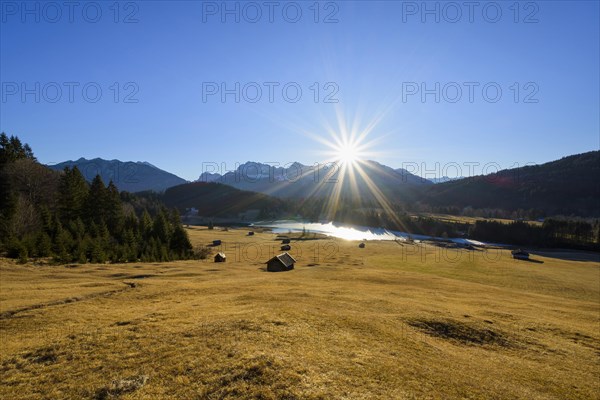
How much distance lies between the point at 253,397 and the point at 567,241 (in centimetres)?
18010

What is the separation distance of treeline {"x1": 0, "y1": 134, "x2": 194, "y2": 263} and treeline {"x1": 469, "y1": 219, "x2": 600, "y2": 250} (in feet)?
496

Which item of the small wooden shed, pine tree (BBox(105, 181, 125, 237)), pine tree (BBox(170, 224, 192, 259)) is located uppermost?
pine tree (BBox(105, 181, 125, 237))

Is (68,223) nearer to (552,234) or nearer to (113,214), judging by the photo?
(113,214)

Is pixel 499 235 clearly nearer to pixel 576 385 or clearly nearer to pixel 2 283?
pixel 576 385

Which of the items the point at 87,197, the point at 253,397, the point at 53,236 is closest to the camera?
the point at 253,397

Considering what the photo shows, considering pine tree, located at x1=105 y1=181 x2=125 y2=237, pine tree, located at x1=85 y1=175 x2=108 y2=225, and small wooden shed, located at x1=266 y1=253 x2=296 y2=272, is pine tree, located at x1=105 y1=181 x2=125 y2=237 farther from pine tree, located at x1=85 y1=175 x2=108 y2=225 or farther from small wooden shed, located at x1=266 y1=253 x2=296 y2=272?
small wooden shed, located at x1=266 y1=253 x2=296 y2=272

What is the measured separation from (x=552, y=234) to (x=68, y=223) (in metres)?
185

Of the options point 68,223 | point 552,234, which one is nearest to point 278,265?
point 68,223

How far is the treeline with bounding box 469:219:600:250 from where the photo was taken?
140m

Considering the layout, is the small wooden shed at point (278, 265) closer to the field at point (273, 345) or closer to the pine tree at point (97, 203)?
the field at point (273, 345)

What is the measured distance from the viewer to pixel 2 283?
31.7 m

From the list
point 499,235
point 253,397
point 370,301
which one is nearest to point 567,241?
point 499,235

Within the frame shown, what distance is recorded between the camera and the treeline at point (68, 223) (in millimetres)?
51469

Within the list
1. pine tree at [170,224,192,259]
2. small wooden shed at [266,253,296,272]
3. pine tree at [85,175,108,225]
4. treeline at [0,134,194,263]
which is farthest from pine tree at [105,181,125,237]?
small wooden shed at [266,253,296,272]
